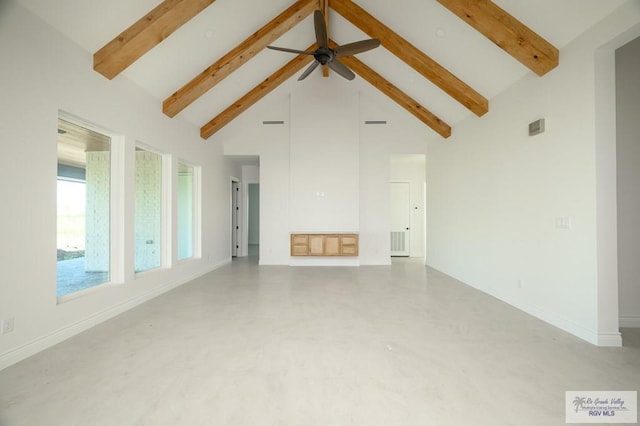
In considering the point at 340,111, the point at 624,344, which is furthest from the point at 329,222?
the point at 624,344

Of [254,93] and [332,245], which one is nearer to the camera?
[254,93]

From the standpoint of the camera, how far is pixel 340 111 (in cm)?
705

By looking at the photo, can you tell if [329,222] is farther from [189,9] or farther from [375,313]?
[189,9]

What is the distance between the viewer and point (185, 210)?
575 cm

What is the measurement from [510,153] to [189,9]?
453 centimetres

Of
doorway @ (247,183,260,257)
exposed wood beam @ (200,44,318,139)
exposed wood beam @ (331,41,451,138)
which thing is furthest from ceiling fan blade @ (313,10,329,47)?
doorway @ (247,183,260,257)

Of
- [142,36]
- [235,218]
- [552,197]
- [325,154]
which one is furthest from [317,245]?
[142,36]

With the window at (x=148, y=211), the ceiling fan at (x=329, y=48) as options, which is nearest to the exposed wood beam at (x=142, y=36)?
the ceiling fan at (x=329, y=48)

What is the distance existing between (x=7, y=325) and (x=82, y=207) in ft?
4.93

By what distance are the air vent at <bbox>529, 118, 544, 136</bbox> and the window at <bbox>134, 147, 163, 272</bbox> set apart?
5.35 m

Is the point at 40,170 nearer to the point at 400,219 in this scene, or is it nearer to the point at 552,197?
the point at 552,197

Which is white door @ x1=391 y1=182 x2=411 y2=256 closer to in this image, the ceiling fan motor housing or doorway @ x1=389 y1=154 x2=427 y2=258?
doorway @ x1=389 y1=154 x2=427 y2=258

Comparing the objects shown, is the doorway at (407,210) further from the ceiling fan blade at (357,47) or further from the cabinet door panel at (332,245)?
the ceiling fan blade at (357,47)

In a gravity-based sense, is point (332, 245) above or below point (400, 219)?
below
